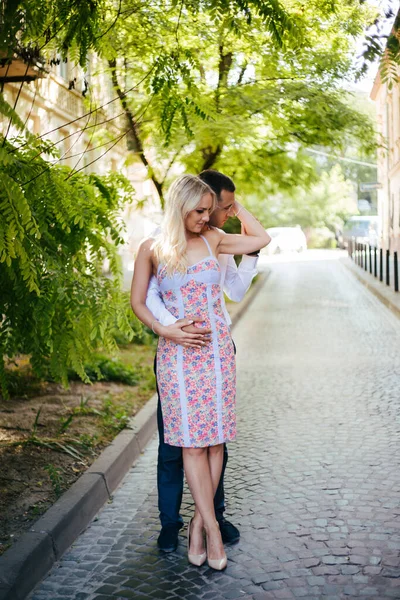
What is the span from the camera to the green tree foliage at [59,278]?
466 centimetres

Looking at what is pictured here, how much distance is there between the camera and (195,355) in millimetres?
4035

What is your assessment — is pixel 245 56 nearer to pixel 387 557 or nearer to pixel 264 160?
pixel 264 160

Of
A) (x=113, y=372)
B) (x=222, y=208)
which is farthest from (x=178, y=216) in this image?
(x=113, y=372)

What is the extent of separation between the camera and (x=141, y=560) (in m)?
4.16

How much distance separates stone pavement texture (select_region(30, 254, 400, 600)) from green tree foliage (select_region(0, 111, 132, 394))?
1.10 m

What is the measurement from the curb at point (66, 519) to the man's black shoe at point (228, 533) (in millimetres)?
836

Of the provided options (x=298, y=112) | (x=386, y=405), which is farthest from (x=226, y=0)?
(x=298, y=112)

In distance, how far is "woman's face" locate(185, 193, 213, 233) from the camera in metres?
3.97

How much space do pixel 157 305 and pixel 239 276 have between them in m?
0.51

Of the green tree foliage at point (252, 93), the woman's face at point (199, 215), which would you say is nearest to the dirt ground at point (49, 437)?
the woman's face at point (199, 215)

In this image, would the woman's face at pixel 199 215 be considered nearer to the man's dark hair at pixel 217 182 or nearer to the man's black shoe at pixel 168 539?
the man's dark hair at pixel 217 182

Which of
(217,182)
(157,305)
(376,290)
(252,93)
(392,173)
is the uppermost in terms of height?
(392,173)

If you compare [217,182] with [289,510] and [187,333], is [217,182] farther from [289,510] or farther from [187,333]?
[289,510]

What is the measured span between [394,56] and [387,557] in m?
2.74
